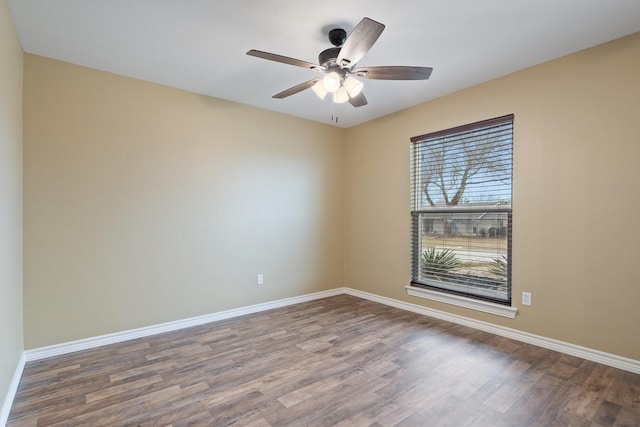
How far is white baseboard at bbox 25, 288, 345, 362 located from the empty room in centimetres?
2

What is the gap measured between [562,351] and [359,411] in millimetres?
1967

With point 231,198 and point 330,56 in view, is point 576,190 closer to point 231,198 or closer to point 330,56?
point 330,56

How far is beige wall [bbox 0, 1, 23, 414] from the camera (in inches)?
73.9

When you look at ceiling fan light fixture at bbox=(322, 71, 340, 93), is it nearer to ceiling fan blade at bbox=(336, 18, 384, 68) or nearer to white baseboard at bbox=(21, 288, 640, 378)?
ceiling fan blade at bbox=(336, 18, 384, 68)

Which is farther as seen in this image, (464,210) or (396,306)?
(396,306)

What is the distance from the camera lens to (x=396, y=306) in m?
4.00

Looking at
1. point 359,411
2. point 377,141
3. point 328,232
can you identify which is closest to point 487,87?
point 377,141

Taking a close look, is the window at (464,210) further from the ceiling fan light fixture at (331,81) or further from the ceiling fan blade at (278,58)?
the ceiling fan blade at (278,58)

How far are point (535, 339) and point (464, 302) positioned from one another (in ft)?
2.24

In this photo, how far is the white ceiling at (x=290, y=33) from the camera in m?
2.02

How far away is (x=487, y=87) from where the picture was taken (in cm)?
314

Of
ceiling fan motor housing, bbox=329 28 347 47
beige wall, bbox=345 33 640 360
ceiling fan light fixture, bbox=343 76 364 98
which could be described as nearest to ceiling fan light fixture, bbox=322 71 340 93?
ceiling fan light fixture, bbox=343 76 364 98

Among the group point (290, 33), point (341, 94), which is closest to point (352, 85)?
point (341, 94)

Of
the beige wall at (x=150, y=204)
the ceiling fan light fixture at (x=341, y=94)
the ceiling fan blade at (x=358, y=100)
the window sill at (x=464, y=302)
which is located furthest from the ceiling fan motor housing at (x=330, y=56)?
the window sill at (x=464, y=302)
